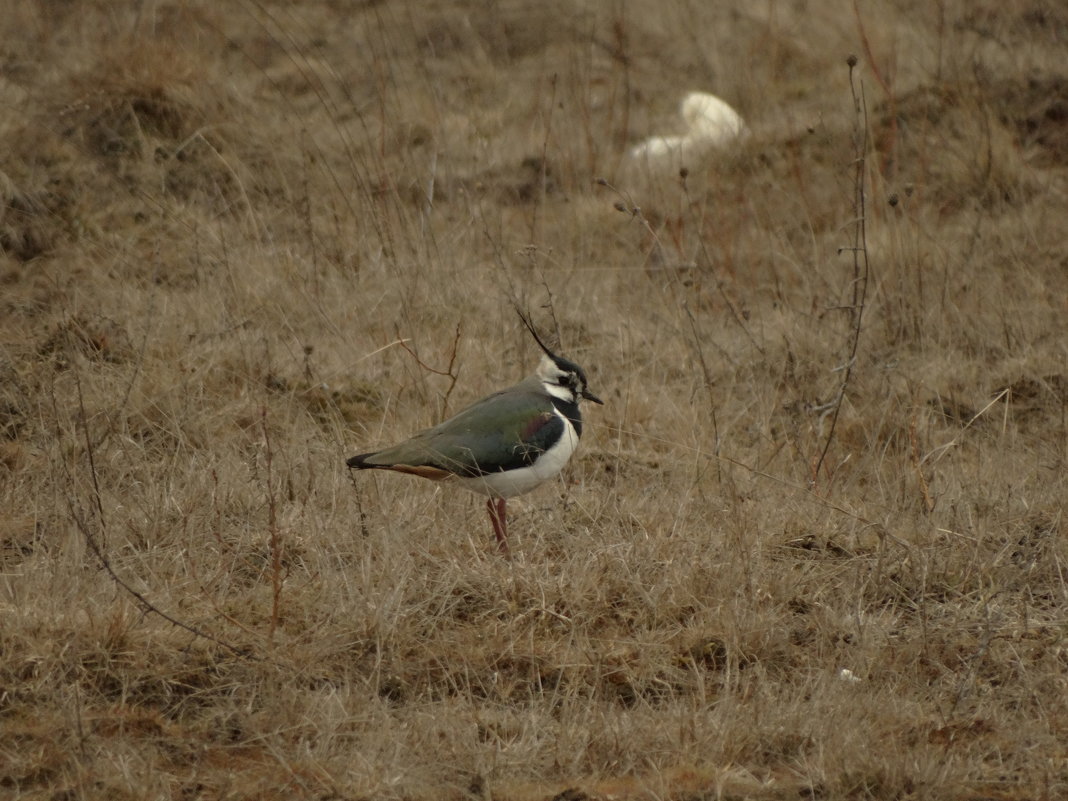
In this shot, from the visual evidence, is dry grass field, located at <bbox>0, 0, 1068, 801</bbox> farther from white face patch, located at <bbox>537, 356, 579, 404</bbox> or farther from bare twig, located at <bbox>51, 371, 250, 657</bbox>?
white face patch, located at <bbox>537, 356, 579, 404</bbox>

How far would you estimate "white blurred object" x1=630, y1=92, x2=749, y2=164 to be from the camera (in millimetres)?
8359

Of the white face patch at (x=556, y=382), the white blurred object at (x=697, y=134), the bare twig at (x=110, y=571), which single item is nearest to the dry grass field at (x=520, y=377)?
the bare twig at (x=110, y=571)

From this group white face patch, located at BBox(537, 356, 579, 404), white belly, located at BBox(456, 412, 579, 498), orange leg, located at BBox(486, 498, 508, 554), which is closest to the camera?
orange leg, located at BBox(486, 498, 508, 554)

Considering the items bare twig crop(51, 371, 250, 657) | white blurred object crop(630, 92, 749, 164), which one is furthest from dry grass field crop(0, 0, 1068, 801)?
white blurred object crop(630, 92, 749, 164)

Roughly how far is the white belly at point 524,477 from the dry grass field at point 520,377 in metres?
0.16

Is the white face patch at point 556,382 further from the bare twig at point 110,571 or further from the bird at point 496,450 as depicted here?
the bare twig at point 110,571

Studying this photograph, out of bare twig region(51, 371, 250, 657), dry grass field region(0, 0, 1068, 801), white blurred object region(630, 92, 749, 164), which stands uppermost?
bare twig region(51, 371, 250, 657)

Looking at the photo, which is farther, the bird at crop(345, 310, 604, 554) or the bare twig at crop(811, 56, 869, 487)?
the bare twig at crop(811, 56, 869, 487)

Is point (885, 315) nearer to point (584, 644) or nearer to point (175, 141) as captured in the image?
point (584, 644)

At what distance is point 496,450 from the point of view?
4551mm

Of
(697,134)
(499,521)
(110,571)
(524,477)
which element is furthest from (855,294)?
(110,571)

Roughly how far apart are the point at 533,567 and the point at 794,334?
2.63 metres

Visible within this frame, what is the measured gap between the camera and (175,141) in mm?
7688

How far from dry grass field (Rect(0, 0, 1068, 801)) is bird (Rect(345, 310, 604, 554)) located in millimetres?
183
